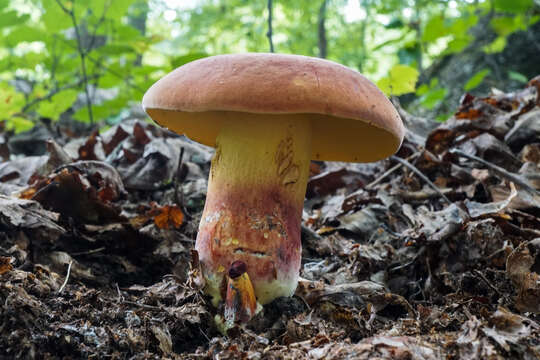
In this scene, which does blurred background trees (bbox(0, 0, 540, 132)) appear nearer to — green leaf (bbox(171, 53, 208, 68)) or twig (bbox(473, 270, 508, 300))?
green leaf (bbox(171, 53, 208, 68))

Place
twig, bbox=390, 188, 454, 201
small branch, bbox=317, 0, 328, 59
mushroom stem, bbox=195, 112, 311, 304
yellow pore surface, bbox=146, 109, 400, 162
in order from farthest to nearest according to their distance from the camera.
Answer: small branch, bbox=317, 0, 328, 59, twig, bbox=390, 188, 454, 201, yellow pore surface, bbox=146, 109, 400, 162, mushroom stem, bbox=195, 112, 311, 304

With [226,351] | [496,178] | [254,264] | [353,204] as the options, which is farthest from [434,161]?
[226,351]

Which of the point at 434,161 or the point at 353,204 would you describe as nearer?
the point at 353,204

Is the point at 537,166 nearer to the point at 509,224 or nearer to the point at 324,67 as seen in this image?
the point at 509,224

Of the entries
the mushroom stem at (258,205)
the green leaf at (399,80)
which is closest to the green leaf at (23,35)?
the mushroom stem at (258,205)

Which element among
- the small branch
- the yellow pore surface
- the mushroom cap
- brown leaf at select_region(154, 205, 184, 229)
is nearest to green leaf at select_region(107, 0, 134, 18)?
the yellow pore surface

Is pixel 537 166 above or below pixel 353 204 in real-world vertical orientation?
above

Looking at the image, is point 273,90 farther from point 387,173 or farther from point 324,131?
point 387,173

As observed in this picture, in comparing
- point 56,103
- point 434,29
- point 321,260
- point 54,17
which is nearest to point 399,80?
point 434,29
